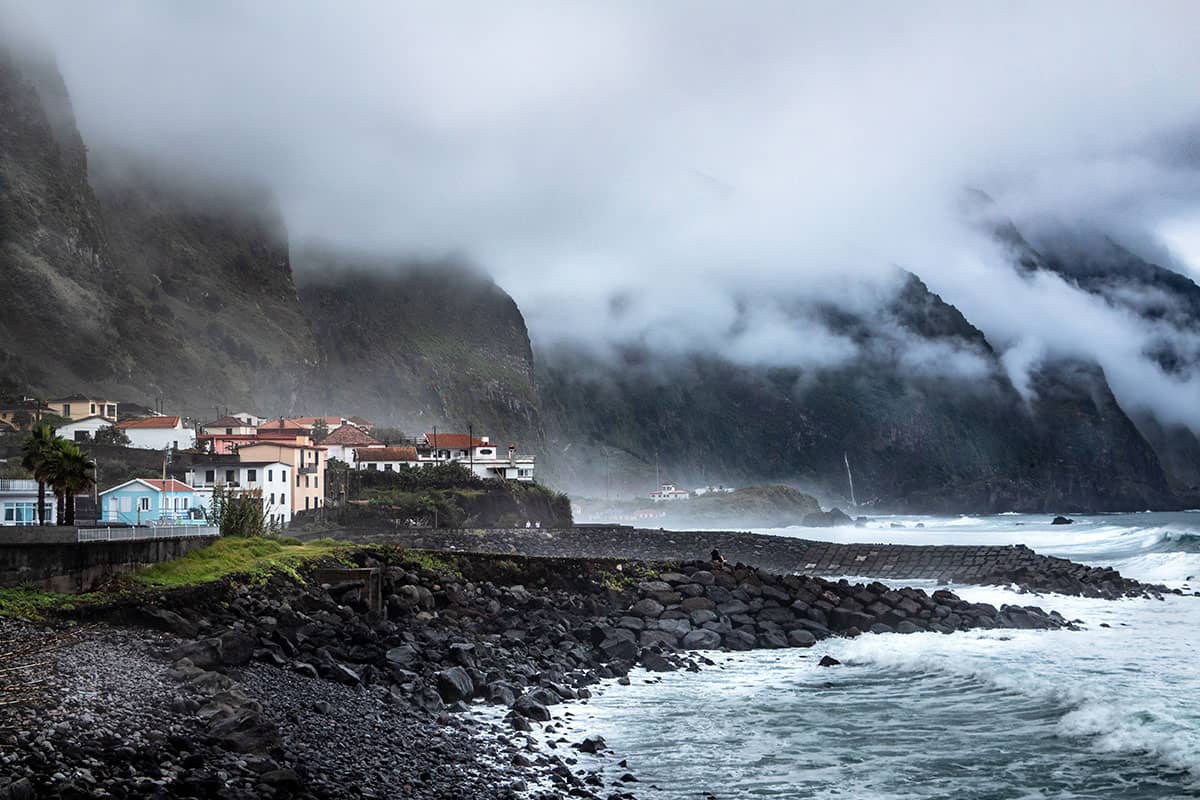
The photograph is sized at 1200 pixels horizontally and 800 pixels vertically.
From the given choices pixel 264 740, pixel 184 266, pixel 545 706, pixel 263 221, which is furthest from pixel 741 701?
pixel 263 221

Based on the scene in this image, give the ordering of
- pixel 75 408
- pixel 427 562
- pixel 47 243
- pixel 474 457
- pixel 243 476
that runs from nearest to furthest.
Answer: pixel 427 562 → pixel 243 476 → pixel 75 408 → pixel 474 457 → pixel 47 243

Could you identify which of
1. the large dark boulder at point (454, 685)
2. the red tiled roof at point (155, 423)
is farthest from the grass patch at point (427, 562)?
the red tiled roof at point (155, 423)

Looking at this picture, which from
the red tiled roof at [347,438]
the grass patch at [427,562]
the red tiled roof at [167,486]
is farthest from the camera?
the red tiled roof at [347,438]

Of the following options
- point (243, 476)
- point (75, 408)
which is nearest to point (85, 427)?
point (75, 408)

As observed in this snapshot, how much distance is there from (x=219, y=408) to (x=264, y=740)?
113 meters

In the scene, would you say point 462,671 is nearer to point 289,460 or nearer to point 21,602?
point 21,602

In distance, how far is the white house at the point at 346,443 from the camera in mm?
91062

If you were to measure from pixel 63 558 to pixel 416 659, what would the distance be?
25.7 ft

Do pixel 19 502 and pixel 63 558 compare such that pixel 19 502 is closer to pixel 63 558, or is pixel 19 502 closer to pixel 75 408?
pixel 63 558

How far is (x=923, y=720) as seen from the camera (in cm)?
2184

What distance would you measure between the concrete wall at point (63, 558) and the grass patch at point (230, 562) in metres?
0.52

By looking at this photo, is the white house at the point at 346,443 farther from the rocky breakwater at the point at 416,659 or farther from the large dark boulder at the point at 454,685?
the large dark boulder at the point at 454,685

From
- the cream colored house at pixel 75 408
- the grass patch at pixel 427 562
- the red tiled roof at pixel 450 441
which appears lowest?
the grass patch at pixel 427 562

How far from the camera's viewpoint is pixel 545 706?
71.9 ft
